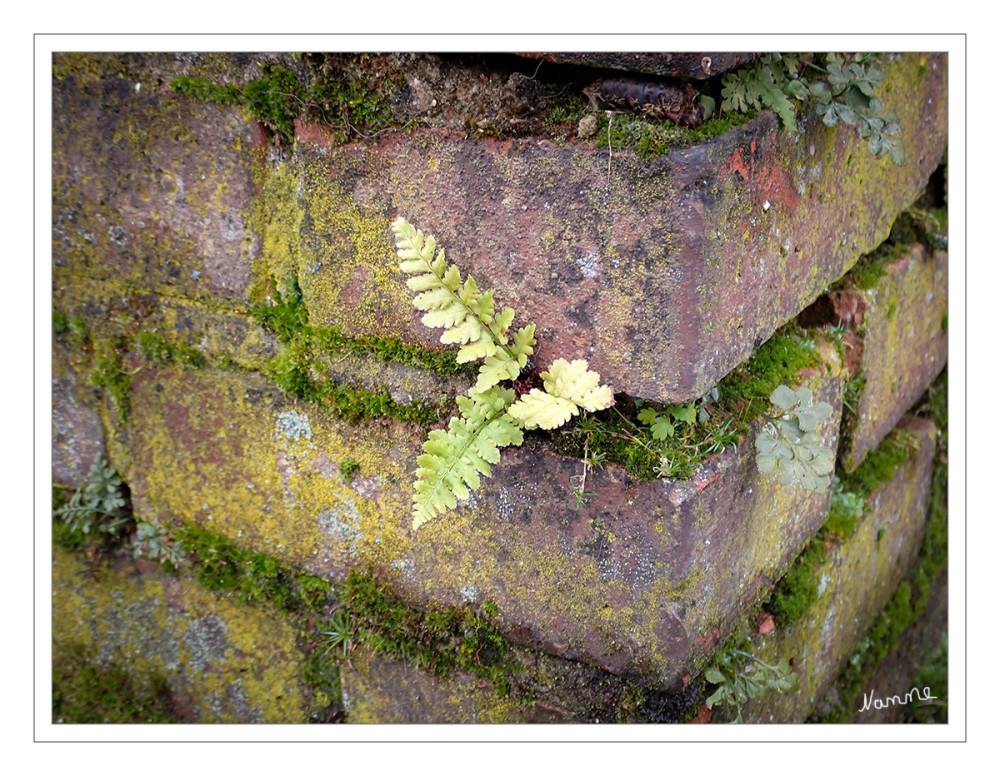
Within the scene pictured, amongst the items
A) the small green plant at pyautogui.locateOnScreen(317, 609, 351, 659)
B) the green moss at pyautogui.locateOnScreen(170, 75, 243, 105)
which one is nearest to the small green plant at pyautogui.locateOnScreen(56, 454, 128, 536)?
the small green plant at pyautogui.locateOnScreen(317, 609, 351, 659)

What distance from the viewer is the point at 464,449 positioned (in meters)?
1.79

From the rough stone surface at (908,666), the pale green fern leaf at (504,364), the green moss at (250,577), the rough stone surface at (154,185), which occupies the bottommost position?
the rough stone surface at (908,666)

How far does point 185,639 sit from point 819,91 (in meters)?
2.49

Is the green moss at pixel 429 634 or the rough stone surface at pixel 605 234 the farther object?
the green moss at pixel 429 634

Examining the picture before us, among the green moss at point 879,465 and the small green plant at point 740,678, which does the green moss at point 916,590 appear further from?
the small green plant at point 740,678

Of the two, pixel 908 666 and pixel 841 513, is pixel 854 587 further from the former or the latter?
pixel 908 666

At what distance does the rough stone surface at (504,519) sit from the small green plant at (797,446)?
71 millimetres

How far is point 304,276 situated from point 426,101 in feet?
1.88

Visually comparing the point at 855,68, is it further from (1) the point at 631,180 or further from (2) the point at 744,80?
(1) the point at 631,180

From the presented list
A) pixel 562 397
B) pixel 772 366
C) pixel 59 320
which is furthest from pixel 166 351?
pixel 772 366

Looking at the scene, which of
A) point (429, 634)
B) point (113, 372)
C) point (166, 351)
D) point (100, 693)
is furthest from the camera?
point (100, 693)

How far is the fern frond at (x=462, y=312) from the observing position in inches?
65.9

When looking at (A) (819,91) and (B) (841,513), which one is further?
(B) (841,513)

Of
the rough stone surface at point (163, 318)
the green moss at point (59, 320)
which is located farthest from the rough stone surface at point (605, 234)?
the green moss at point (59, 320)
